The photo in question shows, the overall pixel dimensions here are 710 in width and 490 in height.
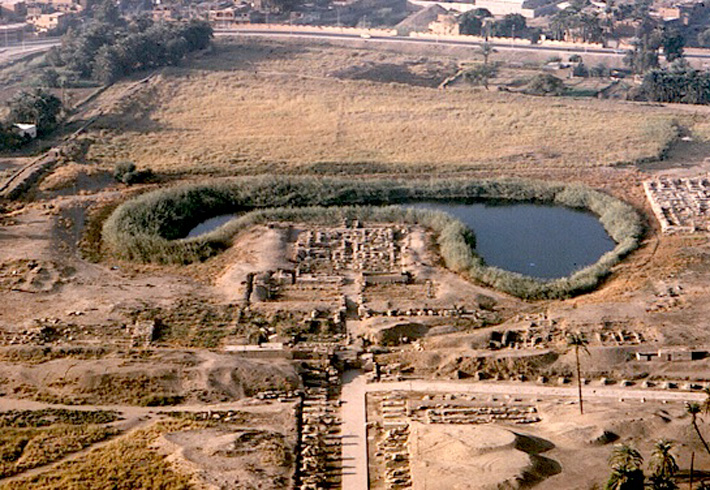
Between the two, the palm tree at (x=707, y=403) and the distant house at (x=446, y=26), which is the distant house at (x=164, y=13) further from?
the palm tree at (x=707, y=403)

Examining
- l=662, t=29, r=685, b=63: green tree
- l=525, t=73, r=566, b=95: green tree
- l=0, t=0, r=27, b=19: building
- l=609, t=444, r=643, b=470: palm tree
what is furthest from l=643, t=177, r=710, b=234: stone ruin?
l=0, t=0, r=27, b=19: building

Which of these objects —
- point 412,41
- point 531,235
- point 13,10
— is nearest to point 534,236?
point 531,235

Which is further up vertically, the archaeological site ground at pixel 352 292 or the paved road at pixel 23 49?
the paved road at pixel 23 49

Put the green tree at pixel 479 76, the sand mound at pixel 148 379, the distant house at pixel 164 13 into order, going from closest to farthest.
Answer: the sand mound at pixel 148 379, the green tree at pixel 479 76, the distant house at pixel 164 13

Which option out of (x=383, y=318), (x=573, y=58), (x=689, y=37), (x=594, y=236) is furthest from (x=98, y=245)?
(x=689, y=37)

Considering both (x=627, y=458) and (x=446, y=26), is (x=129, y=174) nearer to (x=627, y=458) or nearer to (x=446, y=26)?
(x=627, y=458)

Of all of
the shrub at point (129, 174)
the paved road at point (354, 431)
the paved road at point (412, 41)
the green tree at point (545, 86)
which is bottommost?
the paved road at point (354, 431)

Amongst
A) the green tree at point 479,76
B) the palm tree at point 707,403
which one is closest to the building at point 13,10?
the green tree at point 479,76

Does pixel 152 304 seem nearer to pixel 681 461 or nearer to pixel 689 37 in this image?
pixel 681 461
